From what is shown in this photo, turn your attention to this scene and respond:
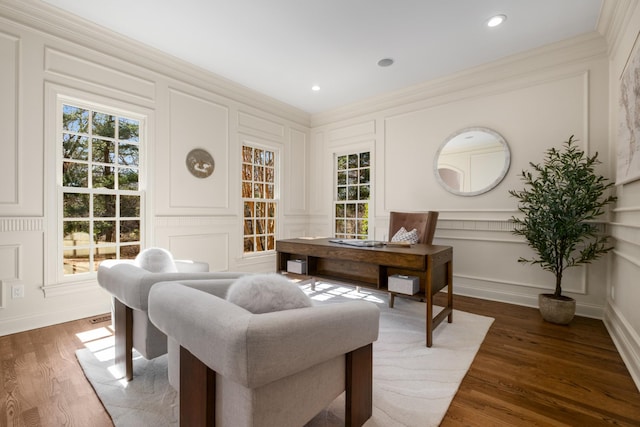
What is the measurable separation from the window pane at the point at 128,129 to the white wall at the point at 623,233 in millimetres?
4558

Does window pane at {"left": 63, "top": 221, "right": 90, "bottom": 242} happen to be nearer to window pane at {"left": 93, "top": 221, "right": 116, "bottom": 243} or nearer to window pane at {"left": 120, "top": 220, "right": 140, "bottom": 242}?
window pane at {"left": 93, "top": 221, "right": 116, "bottom": 243}

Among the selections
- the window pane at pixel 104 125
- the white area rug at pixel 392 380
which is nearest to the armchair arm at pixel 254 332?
the white area rug at pixel 392 380

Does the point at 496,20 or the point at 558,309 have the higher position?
the point at 496,20

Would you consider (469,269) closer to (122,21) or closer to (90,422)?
(90,422)

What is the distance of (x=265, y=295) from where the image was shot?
1.07 metres

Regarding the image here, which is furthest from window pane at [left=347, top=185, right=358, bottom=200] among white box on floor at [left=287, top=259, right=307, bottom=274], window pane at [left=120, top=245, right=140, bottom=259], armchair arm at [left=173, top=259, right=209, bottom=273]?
window pane at [left=120, top=245, right=140, bottom=259]

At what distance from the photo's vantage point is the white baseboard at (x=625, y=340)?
1866mm

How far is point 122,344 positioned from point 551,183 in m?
3.76

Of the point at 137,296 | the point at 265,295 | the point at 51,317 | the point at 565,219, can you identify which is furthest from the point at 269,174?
the point at 265,295

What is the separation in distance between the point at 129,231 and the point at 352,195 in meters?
3.27

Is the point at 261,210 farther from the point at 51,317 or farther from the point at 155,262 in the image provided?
the point at 155,262

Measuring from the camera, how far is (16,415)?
149 cm

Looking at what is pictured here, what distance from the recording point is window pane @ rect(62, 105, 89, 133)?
289cm

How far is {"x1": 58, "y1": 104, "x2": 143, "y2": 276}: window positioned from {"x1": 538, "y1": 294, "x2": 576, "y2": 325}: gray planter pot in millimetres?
4358
